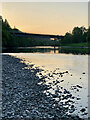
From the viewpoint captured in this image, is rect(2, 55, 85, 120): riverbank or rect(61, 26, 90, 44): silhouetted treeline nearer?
rect(2, 55, 85, 120): riverbank

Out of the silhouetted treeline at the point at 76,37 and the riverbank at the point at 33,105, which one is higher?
the silhouetted treeline at the point at 76,37

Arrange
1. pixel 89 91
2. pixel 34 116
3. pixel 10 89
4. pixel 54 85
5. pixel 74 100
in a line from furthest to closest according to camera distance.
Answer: pixel 54 85, pixel 89 91, pixel 10 89, pixel 74 100, pixel 34 116

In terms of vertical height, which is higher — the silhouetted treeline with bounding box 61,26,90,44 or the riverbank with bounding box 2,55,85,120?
the silhouetted treeline with bounding box 61,26,90,44

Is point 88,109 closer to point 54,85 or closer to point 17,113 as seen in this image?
point 17,113

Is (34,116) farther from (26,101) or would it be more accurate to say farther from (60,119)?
(26,101)

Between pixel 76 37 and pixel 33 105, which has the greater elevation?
pixel 76 37

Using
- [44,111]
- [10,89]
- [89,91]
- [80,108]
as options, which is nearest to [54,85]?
[89,91]

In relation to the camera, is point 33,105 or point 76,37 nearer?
point 33,105

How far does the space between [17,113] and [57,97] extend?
172 inches

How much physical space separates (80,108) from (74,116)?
158 centimetres

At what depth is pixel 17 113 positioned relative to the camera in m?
9.02

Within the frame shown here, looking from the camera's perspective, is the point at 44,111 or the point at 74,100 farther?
the point at 74,100

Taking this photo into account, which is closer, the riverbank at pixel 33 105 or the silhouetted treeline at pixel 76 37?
the riverbank at pixel 33 105

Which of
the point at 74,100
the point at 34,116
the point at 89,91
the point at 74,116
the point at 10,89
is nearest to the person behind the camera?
the point at 34,116
